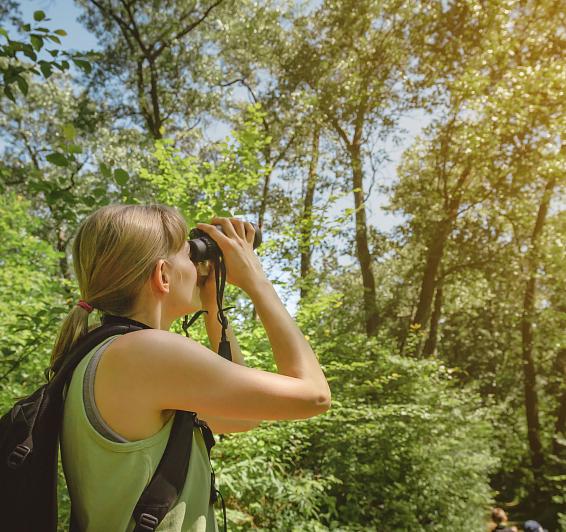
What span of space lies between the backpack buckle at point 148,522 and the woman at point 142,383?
1.4 inches

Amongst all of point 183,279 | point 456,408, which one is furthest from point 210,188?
point 456,408

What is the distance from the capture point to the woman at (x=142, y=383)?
1.02 metres

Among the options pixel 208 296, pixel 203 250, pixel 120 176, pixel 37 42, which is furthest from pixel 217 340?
pixel 37 42

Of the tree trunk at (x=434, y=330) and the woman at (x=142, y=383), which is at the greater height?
the tree trunk at (x=434, y=330)

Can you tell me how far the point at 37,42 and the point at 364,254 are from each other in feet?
39.7

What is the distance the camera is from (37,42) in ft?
9.07

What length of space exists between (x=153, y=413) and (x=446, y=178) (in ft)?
45.8

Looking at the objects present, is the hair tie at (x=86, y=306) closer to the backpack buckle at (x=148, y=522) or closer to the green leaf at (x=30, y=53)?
the backpack buckle at (x=148, y=522)

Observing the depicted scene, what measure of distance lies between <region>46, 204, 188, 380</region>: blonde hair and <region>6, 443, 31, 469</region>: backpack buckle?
9.3 inches

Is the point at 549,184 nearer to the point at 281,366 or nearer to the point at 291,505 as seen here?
the point at 291,505

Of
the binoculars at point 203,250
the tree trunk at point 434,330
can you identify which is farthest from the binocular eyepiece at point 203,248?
the tree trunk at point 434,330

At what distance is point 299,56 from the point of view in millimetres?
13969

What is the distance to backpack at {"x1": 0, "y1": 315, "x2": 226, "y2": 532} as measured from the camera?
0.99 meters

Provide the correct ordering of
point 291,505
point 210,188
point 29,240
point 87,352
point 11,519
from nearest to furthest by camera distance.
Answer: point 11,519, point 87,352, point 210,188, point 291,505, point 29,240
